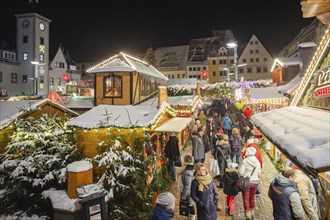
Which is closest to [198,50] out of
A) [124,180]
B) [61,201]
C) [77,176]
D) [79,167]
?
[124,180]

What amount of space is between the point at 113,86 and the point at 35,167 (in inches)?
420

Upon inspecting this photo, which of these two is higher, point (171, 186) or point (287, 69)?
point (287, 69)

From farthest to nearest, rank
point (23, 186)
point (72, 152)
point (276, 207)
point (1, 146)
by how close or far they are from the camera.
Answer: point (1, 146)
point (72, 152)
point (23, 186)
point (276, 207)

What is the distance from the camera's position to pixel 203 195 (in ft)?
19.5

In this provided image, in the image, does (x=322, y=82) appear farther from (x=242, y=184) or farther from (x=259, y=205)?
(x=259, y=205)

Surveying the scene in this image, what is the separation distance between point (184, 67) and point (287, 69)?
129 ft

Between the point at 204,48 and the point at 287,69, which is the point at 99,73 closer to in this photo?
the point at 287,69

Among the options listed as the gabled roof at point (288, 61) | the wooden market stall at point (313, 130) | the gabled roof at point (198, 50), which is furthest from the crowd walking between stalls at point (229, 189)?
the gabled roof at point (198, 50)

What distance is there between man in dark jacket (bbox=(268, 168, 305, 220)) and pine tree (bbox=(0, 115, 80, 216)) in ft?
20.7

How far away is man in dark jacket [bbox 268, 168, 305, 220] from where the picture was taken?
5.14 metres

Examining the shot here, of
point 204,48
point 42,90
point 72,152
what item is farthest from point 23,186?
point 204,48

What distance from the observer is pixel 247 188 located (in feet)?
22.7

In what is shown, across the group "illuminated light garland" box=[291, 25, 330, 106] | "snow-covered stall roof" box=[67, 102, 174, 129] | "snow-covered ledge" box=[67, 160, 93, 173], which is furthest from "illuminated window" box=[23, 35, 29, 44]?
"illuminated light garland" box=[291, 25, 330, 106]

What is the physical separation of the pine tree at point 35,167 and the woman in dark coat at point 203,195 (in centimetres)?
469
